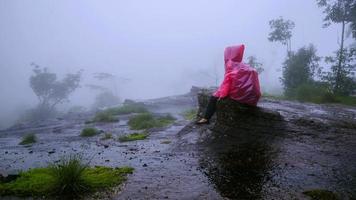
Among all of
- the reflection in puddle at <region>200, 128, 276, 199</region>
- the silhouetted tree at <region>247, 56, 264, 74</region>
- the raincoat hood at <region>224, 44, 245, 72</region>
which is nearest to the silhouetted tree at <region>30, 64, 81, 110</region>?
the silhouetted tree at <region>247, 56, 264, 74</region>

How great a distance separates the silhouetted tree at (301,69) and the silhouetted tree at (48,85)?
42.8 meters

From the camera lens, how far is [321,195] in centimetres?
454

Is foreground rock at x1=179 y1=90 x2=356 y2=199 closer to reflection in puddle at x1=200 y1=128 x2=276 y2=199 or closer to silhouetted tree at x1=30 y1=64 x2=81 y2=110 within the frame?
reflection in puddle at x1=200 y1=128 x2=276 y2=199

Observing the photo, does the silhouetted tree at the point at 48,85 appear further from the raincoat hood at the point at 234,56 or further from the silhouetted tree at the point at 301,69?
the raincoat hood at the point at 234,56

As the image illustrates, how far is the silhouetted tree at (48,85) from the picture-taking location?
55.0 meters

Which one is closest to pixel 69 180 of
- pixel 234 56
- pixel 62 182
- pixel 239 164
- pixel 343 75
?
pixel 62 182

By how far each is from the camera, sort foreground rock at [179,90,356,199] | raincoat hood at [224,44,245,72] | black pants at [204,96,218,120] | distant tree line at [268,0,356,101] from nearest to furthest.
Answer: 1. foreground rock at [179,90,356,199]
2. raincoat hood at [224,44,245,72]
3. black pants at [204,96,218,120]
4. distant tree line at [268,0,356,101]

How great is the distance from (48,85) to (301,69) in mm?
45817

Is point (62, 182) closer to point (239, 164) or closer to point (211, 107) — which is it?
point (239, 164)

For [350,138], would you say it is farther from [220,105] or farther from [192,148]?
[192,148]

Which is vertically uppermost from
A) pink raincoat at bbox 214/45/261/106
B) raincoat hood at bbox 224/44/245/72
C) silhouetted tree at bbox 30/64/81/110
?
raincoat hood at bbox 224/44/245/72

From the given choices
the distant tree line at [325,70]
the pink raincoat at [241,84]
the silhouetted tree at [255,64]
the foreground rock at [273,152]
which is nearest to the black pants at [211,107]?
the foreground rock at [273,152]

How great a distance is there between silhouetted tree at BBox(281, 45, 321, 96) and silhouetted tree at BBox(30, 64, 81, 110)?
42.8 m

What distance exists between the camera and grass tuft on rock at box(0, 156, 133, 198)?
4871mm
